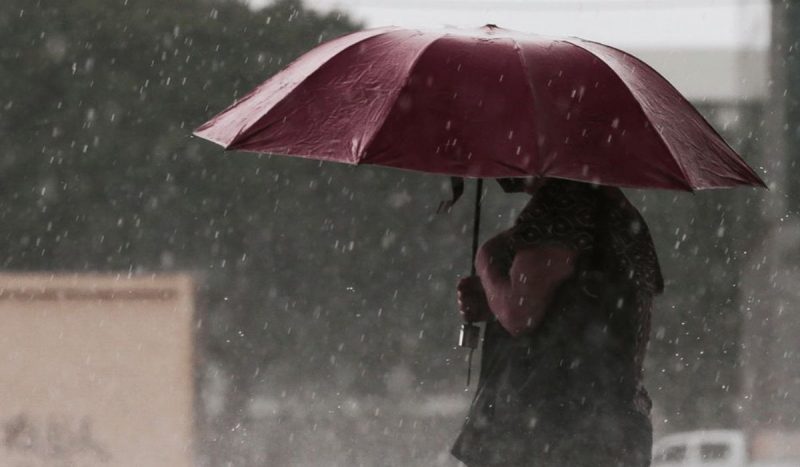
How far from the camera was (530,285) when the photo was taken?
2.91 meters

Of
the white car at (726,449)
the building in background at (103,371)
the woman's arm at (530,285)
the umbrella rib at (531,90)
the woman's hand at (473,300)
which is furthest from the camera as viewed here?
the white car at (726,449)

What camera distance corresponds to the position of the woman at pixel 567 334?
2.93 metres

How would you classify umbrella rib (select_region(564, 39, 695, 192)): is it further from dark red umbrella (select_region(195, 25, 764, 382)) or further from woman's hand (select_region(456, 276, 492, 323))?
woman's hand (select_region(456, 276, 492, 323))

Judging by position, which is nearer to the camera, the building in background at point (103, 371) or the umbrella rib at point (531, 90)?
the umbrella rib at point (531, 90)

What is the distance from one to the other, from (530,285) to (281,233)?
7365mm

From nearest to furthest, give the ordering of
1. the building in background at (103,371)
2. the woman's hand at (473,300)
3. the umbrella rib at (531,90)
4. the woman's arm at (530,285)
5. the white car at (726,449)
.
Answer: the umbrella rib at (531,90) → the woman's arm at (530,285) → the woman's hand at (473,300) → the building in background at (103,371) → the white car at (726,449)

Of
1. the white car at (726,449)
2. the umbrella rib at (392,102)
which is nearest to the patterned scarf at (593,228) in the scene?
the umbrella rib at (392,102)

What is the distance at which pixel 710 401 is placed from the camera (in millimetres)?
9898

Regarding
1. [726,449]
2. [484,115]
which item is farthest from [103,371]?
[484,115]

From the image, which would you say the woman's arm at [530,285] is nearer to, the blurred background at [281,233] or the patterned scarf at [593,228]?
the patterned scarf at [593,228]

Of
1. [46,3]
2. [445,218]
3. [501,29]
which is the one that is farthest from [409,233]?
[501,29]

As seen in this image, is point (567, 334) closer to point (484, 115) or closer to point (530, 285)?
point (530, 285)

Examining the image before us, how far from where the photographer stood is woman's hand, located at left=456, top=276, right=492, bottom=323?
3205 millimetres

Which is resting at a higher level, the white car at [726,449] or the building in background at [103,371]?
the building in background at [103,371]
